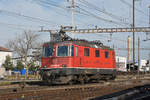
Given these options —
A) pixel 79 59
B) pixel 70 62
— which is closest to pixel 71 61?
pixel 70 62

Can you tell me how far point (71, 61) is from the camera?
17.1 meters

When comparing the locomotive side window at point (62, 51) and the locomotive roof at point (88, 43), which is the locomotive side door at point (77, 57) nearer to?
the locomotive roof at point (88, 43)

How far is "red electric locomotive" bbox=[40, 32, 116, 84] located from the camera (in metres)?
16.9

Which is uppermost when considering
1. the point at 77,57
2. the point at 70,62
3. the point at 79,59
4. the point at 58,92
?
the point at 77,57

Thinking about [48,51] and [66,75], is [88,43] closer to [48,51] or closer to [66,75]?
[48,51]

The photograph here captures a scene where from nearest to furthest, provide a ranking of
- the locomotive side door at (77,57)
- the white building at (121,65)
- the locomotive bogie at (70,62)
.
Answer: the locomotive bogie at (70,62), the locomotive side door at (77,57), the white building at (121,65)

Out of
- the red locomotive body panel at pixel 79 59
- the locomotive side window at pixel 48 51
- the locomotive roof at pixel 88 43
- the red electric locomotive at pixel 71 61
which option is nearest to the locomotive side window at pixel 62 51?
the red electric locomotive at pixel 71 61

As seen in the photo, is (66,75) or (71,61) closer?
(66,75)

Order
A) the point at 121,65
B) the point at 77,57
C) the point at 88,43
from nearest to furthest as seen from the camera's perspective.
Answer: the point at 77,57, the point at 88,43, the point at 121,65

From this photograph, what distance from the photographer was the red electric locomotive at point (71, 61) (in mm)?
16938

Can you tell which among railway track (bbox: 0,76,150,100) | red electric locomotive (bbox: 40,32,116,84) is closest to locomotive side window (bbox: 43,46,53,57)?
red electric locomotive (bbox: 40,32,116,84)

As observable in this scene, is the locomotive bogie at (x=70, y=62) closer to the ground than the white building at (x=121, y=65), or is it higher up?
higher up

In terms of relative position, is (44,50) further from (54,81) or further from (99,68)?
(99,68)

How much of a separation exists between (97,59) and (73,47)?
3.29 metres
